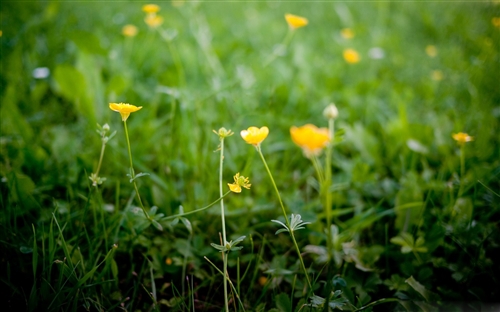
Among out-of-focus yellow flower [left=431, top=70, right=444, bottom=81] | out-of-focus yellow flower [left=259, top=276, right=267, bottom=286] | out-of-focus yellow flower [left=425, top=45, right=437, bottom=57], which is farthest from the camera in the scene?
out-of-focus yellow flower [left=425, top=45, right=437, bottom=57]

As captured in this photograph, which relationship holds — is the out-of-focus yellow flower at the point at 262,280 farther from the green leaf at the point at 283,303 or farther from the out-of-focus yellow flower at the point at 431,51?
Result: the out-of-focus yellow flower at the point at 431,51

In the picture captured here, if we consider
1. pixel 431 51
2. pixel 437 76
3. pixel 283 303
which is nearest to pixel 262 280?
pixel 283 303

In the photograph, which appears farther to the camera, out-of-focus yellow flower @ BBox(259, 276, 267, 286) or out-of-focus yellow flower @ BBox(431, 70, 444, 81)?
out-of-focus yellow flower @ BBox(431, 70, 444, 81)

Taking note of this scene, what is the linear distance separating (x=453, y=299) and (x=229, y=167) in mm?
915

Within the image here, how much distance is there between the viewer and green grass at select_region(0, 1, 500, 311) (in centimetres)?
101

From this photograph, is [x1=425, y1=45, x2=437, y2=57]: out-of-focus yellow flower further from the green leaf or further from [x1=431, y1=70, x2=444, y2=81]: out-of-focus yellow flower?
the green leaf

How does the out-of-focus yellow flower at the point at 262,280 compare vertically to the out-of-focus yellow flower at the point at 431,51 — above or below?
below

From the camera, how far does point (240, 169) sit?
146 cm

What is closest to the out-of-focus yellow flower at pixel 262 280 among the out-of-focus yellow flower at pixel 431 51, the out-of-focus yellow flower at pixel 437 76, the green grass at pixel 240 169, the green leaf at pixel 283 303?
the green grass at pixel 240 169

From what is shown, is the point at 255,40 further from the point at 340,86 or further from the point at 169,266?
the point at 169,266

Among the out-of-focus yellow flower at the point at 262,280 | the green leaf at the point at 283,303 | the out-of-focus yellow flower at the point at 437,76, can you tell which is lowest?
the out-of-focus yellow flower at the point at 262,280

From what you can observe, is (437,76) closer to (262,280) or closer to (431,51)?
(431,51)

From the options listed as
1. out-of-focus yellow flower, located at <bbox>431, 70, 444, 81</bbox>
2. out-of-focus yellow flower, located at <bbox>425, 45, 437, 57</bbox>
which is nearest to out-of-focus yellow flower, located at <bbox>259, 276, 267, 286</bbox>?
out-of-focus yellow flower, located at <bbox>431, 70, 444, 81</bbox>

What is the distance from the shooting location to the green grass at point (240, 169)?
3.30 ft
